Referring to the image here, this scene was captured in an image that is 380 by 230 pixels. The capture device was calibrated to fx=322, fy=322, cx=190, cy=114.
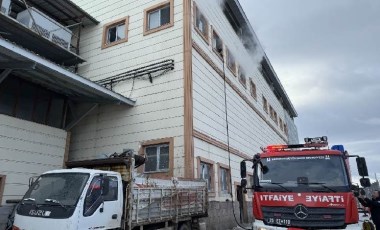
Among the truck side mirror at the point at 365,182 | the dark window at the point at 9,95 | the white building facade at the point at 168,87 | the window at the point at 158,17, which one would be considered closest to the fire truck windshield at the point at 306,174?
the truck side mirror at the point at 365,182

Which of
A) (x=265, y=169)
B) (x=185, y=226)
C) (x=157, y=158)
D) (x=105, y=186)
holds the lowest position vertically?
(x=185, y=226)

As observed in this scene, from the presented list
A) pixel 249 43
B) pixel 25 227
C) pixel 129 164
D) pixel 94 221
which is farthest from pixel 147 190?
pixel 249 43

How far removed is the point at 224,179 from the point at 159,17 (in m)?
8.49

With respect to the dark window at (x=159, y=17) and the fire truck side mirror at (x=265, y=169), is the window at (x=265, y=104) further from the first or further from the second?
the fire truck side mirror at (x=265, y=169)

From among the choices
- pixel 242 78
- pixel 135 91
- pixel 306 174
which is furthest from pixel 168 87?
pixel 242 78

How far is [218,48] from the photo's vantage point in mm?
18125

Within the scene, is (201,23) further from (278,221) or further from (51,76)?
(278,221)

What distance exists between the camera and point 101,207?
7.08m

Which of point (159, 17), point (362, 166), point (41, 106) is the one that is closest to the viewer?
point (362, 166)

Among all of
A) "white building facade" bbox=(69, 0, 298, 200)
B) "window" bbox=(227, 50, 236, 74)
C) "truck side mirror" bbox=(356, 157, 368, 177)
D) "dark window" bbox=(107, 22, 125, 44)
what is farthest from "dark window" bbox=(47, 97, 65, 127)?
"truck side mirror" bbox=(356, 157, 368, 177)

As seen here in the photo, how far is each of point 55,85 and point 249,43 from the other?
15277mm

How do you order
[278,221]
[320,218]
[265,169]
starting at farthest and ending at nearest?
[265,169]
[278,221]
[320,218]

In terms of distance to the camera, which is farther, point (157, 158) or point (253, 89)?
point (253, 89)

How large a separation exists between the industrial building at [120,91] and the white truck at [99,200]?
262 cm
